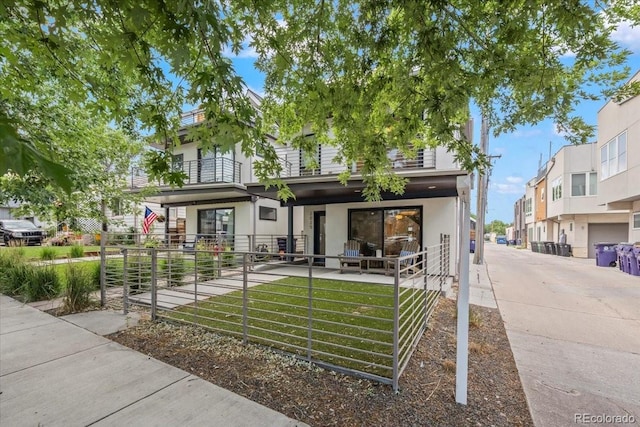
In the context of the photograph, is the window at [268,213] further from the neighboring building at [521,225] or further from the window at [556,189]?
the neighboring building at [521,225]

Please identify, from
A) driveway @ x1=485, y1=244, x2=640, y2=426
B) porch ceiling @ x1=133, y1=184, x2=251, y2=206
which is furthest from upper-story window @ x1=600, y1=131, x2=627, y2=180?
porch ceiling @ x1=133, y1=184, x2=251, y2=206

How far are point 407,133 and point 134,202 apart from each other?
9.30 m

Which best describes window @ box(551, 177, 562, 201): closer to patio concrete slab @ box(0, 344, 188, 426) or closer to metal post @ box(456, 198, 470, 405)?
metal post @ box(456, 198, 470, 405)

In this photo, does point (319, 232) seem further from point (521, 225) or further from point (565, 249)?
point (521, 225)

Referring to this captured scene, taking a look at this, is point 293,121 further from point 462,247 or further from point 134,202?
point 134,202

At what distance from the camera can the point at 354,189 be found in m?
10.5

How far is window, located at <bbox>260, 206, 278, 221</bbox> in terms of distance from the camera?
15.3 meters

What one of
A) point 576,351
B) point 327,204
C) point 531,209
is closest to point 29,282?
point 327,204

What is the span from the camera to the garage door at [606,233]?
21266 mm

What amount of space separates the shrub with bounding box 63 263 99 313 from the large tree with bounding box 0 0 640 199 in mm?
3606

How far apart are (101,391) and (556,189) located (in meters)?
30.5

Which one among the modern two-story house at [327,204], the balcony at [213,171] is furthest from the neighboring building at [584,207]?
the balcony at [213,171]

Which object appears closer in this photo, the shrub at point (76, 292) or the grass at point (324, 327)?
the grass at point (324, 327)

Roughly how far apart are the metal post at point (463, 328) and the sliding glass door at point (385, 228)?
7674 mm
